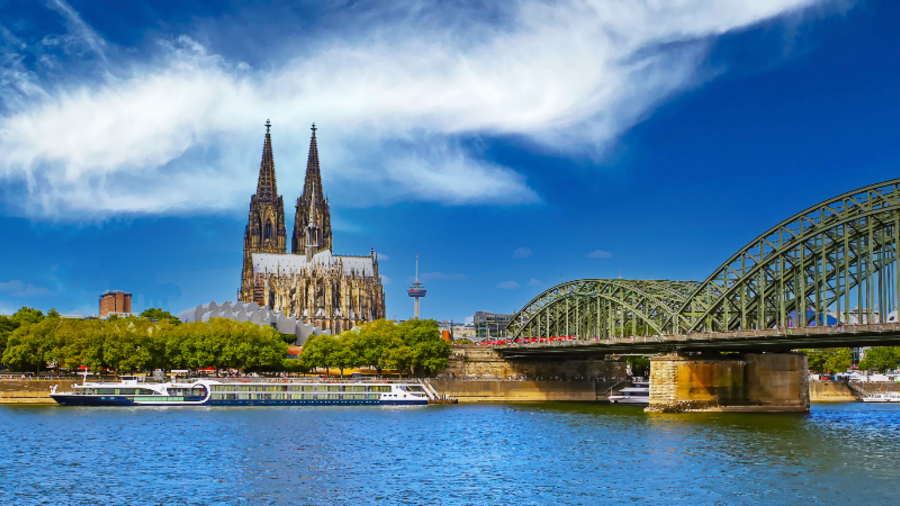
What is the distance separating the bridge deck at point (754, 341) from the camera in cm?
7038

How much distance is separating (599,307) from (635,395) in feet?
37.4

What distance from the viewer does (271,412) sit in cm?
9006

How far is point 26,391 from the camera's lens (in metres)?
98.6

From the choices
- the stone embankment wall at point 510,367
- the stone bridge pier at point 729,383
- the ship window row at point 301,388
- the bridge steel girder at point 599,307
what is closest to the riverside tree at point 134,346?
Answer: the ship window row at point 301,388

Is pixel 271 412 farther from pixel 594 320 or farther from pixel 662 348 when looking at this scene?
pixel 594 320

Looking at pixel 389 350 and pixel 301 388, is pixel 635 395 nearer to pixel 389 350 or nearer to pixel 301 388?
pixel 389 350

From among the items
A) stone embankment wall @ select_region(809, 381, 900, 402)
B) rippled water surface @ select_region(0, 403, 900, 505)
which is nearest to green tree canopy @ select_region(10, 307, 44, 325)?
rippled water surface @ select_region(0, 403, 900, 505)

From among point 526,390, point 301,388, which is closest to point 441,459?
point 301,388

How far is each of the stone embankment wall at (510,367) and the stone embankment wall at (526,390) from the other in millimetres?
2411

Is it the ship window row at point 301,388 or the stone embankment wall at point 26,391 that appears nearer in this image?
the stone embankment wall at point 26,391

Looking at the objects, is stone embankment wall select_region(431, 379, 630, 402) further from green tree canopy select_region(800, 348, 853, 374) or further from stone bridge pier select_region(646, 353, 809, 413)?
green tree canopy select_region(800, 348, 853, 374)

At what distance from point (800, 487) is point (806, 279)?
2045 inches

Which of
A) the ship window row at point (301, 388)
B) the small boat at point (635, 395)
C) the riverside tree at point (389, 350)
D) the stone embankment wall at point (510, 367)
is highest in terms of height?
the riverside tree at point (389, 350)

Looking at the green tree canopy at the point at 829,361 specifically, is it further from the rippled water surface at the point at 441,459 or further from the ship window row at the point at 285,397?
the ship window row at the point at 285,397
